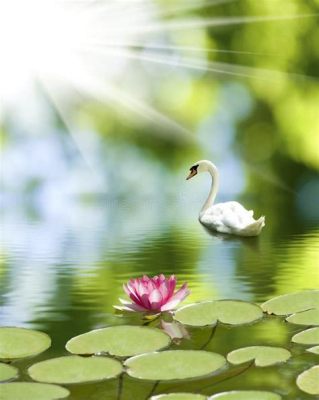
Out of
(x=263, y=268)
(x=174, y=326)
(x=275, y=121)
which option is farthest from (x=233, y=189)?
(x=174, y=326)

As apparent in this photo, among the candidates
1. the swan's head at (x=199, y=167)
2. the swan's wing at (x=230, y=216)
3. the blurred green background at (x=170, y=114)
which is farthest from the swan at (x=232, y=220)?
the blurred green background at (x=170, y=114)

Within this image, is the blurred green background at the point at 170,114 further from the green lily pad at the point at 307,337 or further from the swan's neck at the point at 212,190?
the green lily pad at the point at 307,337

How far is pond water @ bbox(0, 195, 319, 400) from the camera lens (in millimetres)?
1356

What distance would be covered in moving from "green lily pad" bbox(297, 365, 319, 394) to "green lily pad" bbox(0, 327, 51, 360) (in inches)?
19.1

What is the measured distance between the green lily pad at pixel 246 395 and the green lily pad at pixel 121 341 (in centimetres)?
26

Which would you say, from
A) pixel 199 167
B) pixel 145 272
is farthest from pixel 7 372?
pixel 199 167

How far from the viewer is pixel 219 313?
1722 millimetres

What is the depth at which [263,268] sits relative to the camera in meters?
2.62

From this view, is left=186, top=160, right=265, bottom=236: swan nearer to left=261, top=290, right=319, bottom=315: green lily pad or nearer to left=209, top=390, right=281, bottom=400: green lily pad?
left=261, top=290, right=319, bottom=315: green lily pad

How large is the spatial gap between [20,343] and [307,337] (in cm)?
54

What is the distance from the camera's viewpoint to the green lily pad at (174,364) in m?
1.30

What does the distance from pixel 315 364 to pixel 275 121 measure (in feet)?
18.6

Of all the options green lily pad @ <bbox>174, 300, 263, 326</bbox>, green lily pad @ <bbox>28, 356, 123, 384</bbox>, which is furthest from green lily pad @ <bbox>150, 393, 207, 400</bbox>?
green lily pad @ <bbox>174, 300, 263, 326</bbox>

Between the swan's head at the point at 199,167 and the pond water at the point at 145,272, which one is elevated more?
the swan's head at the point at 199,167
